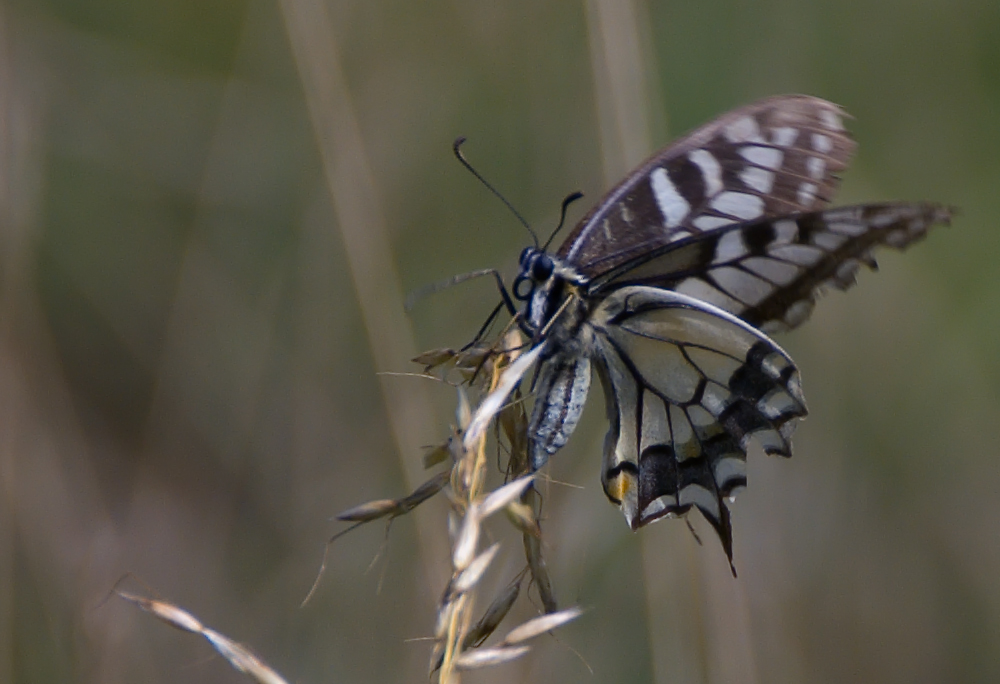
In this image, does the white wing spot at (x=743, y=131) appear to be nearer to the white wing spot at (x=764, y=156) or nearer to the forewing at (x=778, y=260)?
the white wing spot at (x=764, y=156)

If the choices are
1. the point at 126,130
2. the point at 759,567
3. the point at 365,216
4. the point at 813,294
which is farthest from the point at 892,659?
the point at 126,130

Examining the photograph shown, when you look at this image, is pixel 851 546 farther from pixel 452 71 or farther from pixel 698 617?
pixel 452 71

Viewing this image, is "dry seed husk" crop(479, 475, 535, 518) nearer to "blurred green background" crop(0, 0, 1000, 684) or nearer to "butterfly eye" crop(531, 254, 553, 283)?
"butterfly eye" crop(531, 254, 553, 283)

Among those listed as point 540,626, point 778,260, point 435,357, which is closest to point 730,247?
point 778,260

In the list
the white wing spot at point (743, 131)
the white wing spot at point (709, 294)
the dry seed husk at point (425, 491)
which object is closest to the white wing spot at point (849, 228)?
the white wing spot at point (709, 294)

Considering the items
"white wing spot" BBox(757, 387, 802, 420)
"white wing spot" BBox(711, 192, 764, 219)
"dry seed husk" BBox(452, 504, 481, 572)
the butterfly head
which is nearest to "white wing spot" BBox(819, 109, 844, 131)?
"white wing spot" BBox(711, 192, 764, 219)

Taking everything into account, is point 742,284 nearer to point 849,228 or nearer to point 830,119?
point 849,228

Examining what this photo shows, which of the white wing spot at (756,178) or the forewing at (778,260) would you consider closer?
the forewing at (778,260)
